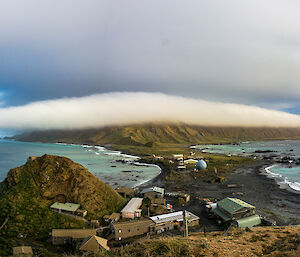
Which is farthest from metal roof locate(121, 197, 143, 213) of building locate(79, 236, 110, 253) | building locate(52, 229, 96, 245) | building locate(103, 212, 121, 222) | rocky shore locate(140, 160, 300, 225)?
rocky shore locate(140, 160, 300, 225)

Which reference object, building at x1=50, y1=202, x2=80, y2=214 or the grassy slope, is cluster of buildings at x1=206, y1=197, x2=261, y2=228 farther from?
building at x1=50, y1=202, x2=80, y2=214

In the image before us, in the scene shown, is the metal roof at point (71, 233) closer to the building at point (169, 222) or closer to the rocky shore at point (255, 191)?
the building at point (169, 222)

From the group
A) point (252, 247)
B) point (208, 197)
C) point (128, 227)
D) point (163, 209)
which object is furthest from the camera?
point (208, 197)

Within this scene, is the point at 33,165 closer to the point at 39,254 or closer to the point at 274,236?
the point at 39,254

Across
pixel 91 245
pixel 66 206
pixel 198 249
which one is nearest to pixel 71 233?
pixel 91 245

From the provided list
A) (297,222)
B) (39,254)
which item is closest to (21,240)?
(39,254)
